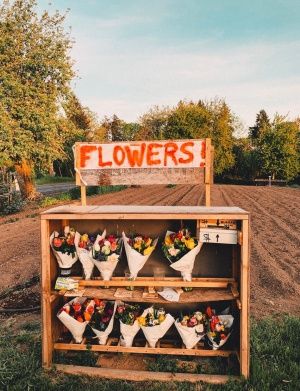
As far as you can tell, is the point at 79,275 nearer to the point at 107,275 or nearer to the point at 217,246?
the point at 107,275

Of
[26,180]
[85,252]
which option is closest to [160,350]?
[85,252]

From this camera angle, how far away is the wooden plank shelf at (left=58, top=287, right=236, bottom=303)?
13.7 ft

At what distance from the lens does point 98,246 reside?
4.32 metres

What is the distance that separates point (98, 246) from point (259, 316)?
2.98 meters

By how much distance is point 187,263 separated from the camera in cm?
421

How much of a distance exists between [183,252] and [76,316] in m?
1.55

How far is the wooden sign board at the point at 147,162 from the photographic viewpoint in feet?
14.2

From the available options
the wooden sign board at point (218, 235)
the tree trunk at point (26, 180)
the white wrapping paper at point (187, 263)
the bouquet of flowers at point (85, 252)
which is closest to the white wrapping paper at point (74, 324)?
the bouquet of flowers at point (85, 252)

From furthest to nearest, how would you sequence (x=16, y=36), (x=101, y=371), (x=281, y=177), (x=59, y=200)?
(x=281, y=177) < (x=59, y=200) < (x=16, y=36) < (x=101, y=371)

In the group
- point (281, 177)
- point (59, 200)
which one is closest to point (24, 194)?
point (59, 200)

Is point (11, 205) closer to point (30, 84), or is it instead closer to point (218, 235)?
point (30, 84)

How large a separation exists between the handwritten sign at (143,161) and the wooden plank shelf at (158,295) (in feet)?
4.30

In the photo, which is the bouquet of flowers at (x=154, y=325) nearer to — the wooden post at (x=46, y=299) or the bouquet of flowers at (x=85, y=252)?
the bouquet of flowers at (x=85, y=252)

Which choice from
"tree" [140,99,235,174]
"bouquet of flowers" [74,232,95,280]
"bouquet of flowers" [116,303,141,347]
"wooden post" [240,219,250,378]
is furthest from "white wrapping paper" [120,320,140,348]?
"tree" [140,99,235,174]
